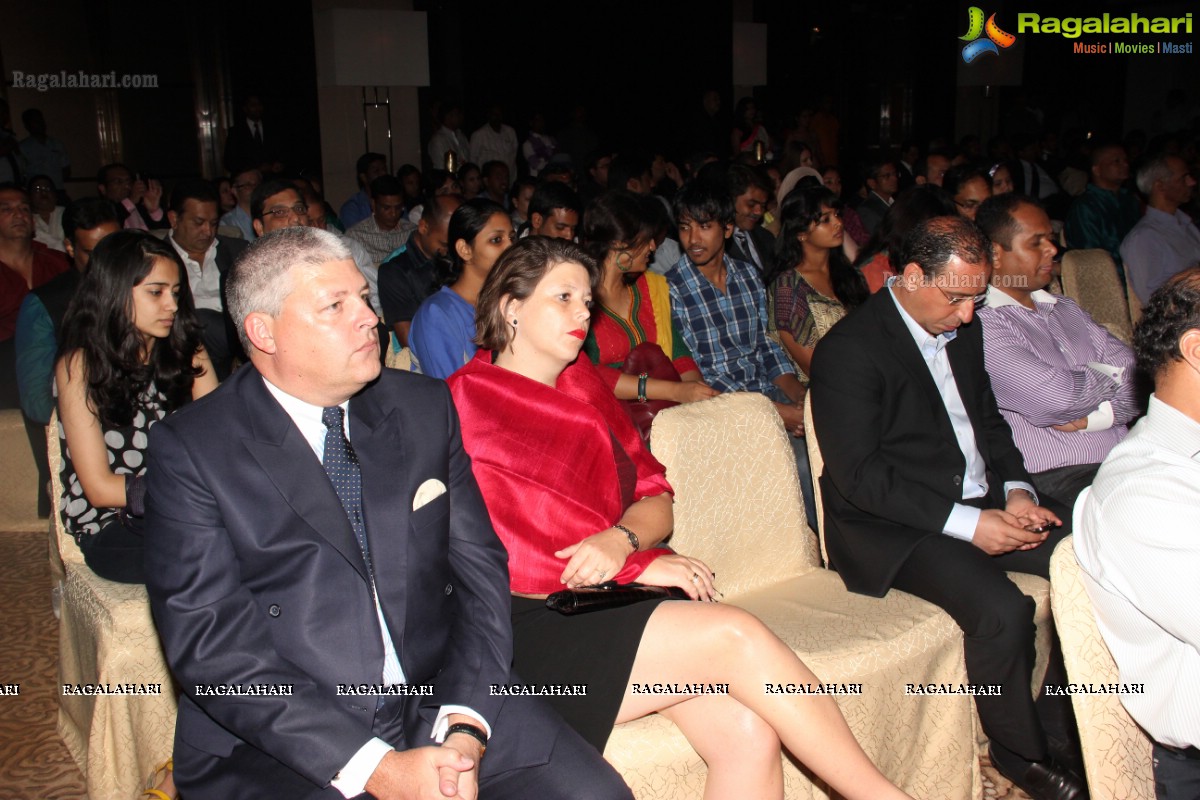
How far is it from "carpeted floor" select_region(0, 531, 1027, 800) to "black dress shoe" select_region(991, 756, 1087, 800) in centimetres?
8

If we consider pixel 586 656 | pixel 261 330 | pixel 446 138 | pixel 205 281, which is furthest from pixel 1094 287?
pixel 446 138

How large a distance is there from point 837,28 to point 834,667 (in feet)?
41.7

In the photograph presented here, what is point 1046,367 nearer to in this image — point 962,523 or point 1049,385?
point 1049,385

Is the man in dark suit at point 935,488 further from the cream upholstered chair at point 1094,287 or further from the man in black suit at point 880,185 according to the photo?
the man in black suit at point 880,185

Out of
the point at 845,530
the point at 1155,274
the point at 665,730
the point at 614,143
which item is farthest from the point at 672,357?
the point at 614,143

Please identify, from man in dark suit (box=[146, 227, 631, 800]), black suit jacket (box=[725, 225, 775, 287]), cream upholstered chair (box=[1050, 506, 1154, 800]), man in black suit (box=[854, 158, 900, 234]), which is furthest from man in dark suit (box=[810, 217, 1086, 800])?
man in black suit (box=[854, 158, 900, 234])

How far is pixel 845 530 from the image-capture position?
2453 mm

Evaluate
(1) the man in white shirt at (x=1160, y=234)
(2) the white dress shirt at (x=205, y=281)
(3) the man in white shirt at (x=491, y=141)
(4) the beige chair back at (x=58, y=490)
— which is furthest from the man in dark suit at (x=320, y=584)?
(3) the man in white shirt at (x=491, y=141)

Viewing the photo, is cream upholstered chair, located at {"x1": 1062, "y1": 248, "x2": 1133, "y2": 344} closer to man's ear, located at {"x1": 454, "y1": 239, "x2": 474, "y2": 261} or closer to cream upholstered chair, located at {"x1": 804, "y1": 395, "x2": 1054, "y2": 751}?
cream upholstered chair, located at {"x1": 804, "y1": 395, "x2": 1054, "y2": 751}

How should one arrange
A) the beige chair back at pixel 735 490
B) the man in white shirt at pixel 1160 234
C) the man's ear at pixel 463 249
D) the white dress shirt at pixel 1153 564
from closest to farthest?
the white dress shirt at pixel 1153 564
the beige chair back at pixel 735 490
the man's ear at pixel 463 249
the man in white shirt at pixel 1160 234

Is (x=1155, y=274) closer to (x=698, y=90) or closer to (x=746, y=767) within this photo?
(x=746, y=767)

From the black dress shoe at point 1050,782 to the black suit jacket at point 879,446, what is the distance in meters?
0.52

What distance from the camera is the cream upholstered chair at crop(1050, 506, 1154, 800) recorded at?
159 centimetres

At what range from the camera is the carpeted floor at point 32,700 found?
238cm
